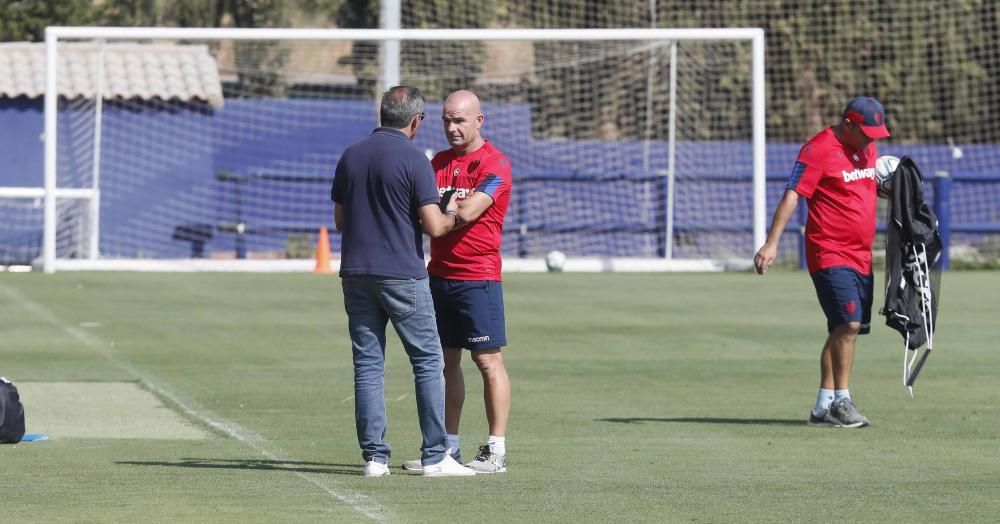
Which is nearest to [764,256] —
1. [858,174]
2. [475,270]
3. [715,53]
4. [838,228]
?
[838,228]

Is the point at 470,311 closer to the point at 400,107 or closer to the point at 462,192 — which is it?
the point at 462,192

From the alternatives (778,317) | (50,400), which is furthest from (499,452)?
(778,317)

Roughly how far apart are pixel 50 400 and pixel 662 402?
13.6 ft

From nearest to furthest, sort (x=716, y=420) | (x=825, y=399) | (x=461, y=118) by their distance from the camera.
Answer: (x=461, y=118) → (x=825, y=399) → (x=716, y=420)

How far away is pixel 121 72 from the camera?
94.1 ft

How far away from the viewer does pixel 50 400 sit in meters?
12.1

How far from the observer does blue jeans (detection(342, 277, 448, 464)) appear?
8.51 metres

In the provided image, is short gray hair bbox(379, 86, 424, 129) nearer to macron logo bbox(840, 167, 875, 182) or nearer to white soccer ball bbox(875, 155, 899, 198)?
macron logo bbox(840, 167, 875, 182)

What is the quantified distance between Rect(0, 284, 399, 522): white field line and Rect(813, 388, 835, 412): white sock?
11.2ft

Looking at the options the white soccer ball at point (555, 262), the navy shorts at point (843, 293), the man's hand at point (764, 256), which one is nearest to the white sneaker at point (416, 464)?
the man's hand at point (764, 256)

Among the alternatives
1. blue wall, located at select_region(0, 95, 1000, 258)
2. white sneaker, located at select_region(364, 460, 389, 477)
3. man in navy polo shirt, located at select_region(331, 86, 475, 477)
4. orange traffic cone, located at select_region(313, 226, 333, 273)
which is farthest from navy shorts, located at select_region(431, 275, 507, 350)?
blue wall, located at select_region(0, 95, 1000, 258)

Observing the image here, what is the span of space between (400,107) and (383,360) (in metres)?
1.21

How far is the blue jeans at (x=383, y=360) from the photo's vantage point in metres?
8.51

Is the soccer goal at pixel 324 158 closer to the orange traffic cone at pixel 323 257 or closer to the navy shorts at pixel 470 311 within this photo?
the orange traffic cone at pixel 323 257
